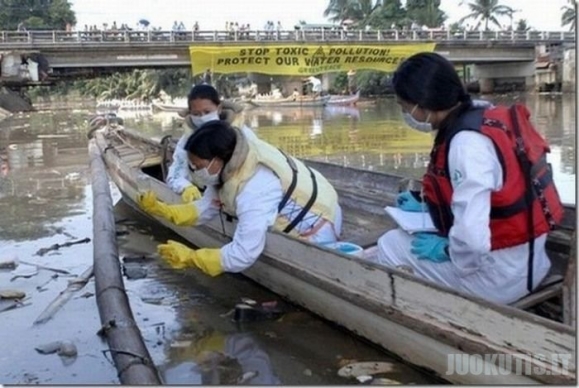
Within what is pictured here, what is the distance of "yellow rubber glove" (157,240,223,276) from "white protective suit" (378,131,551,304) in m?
1.12

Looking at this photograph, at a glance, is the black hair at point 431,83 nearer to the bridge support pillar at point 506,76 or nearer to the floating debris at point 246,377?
the floating debris at point 246,377

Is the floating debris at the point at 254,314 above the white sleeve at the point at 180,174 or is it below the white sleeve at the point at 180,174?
below

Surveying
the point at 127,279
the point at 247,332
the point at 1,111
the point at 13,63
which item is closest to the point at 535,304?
the point at 247,332

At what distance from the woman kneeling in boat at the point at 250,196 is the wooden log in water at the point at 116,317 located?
0.46m

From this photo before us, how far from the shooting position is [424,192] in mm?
3623

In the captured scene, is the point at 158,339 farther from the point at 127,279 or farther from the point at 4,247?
the point at 4,247

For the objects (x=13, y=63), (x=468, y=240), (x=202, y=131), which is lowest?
(x=468, y=240)

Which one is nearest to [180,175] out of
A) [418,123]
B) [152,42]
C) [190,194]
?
[190,194]

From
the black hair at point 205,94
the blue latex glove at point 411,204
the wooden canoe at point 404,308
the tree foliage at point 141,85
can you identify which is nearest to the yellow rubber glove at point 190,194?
the wooden canoe at point 404,308

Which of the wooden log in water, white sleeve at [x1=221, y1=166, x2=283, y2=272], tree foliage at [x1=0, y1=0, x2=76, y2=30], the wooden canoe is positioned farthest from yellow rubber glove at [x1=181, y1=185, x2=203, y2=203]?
tree foliage at [x1=0, y1=0, x2=76, y2=30]

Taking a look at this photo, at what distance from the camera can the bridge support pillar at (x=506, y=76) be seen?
44.3 metres

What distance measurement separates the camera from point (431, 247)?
12.0ft

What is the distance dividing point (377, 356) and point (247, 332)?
1.01 metres

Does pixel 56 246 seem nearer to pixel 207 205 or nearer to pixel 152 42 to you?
pixel 207 205
